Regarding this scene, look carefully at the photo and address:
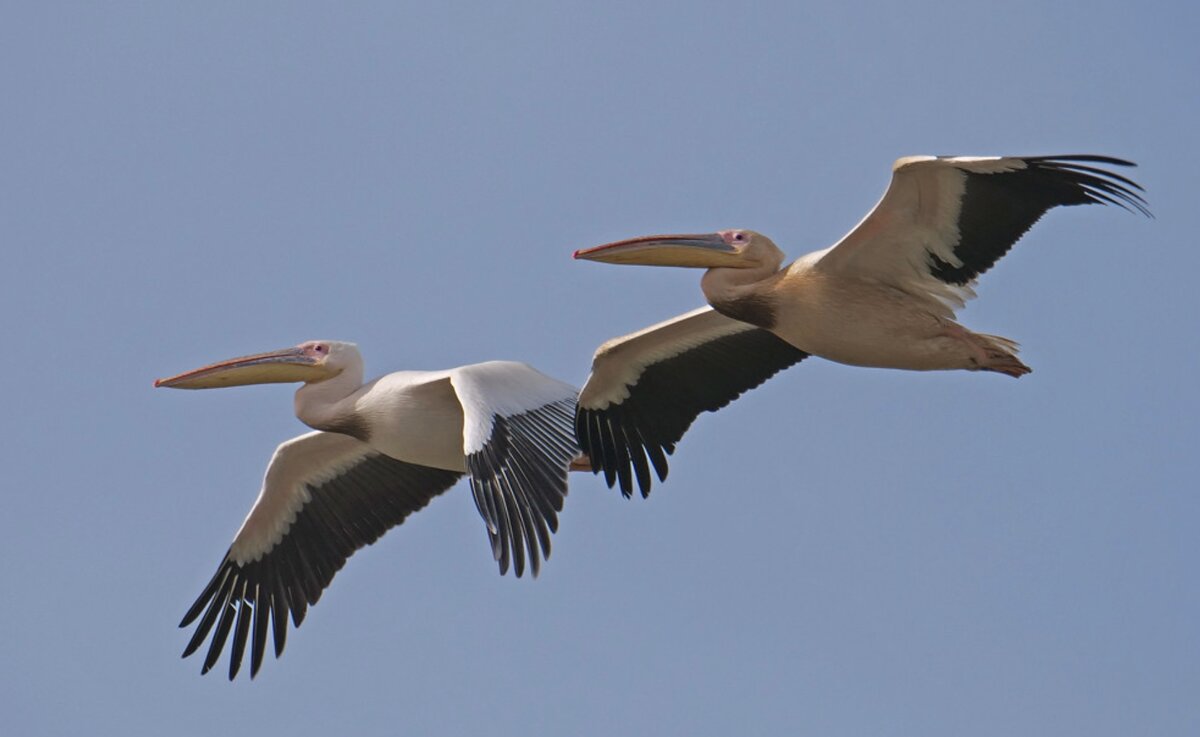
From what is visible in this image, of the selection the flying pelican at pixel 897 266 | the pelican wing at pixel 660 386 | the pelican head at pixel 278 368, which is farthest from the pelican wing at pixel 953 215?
the pelican head at pixel 278 368

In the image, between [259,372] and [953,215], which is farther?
[259,372]

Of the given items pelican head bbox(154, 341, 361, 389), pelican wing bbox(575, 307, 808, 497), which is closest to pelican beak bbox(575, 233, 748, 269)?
pelican wing bbox(575, 307, 808, 497)

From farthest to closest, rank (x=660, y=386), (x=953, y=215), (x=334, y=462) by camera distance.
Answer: (x=334, y=462), (x=660, y=386), (x=953, y=215)

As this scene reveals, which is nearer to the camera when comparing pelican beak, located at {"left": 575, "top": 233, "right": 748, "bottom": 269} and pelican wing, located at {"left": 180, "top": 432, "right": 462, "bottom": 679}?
pelican beak, located at {"left": 575, "top": 233, "right": 748, "bottom": 269}

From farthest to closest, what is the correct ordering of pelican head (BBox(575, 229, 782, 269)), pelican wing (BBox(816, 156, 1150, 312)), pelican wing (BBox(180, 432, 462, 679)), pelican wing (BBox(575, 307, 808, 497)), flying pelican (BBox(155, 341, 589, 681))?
1. pelican wing (BBox(180, 432, 462, 679))
2. pelican wing (BBox(575, 307, 808, 497))
3. flying pelican (BBox(155, 341, 589, 681))
4. pelican head (BBox(575, 229, 782, 269))
5. pelican wing (BBox(816, 156, 1150, 312))

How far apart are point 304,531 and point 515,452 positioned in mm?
3224

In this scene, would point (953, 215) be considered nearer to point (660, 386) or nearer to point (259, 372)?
point (660, 386)

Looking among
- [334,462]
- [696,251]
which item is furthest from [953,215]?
[334,462]

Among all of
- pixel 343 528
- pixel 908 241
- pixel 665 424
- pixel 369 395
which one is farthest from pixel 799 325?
pixel 343 528

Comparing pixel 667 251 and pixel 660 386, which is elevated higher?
pixel 667 251

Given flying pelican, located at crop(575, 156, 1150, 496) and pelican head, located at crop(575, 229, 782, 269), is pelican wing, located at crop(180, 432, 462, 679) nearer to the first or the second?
flying pelican, located at crop(575, 156, 1150, 496)

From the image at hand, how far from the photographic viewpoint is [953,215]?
13.7 m

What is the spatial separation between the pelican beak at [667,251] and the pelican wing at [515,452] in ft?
3.25

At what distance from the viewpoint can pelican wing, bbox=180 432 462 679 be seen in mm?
16500
